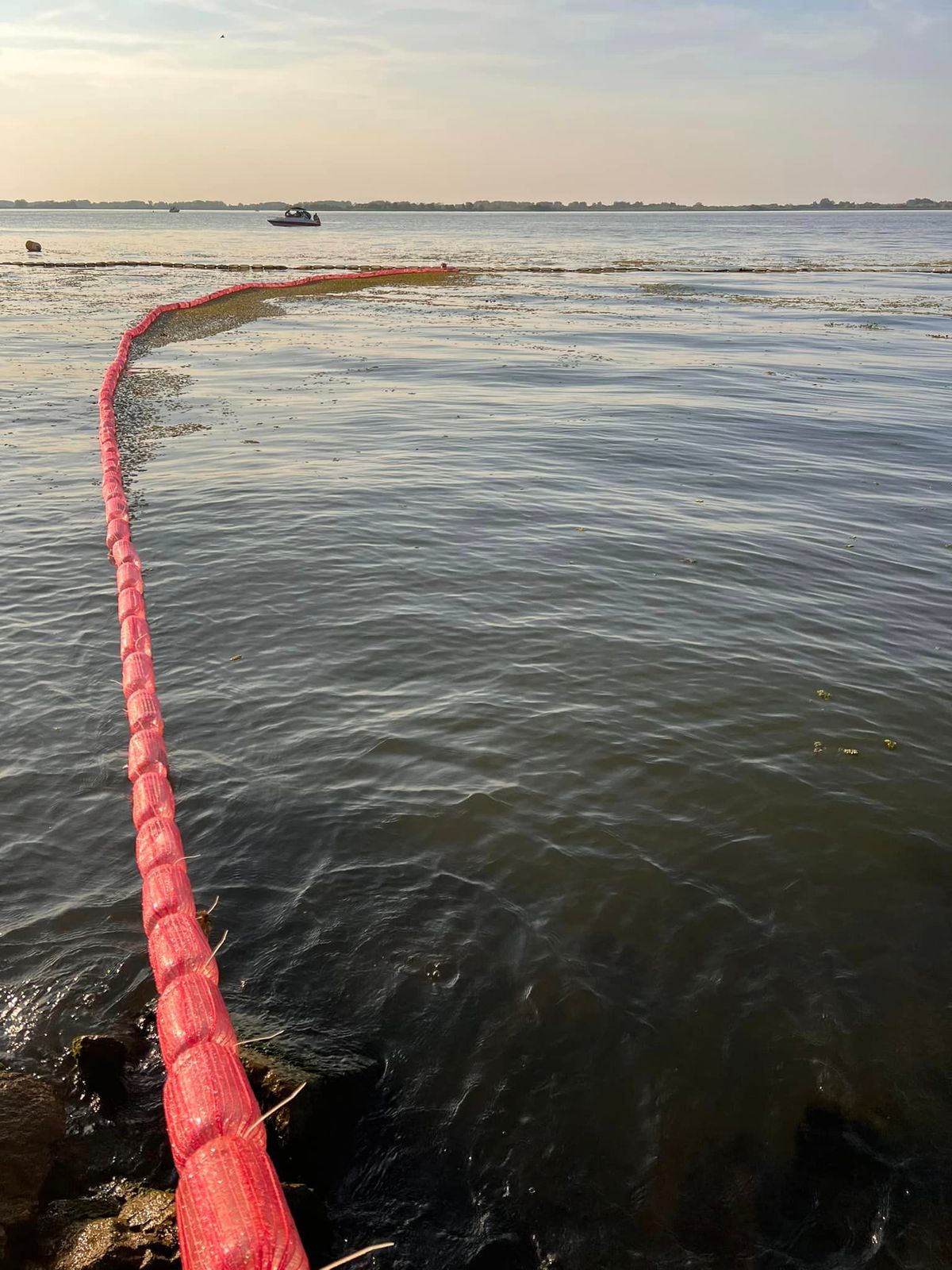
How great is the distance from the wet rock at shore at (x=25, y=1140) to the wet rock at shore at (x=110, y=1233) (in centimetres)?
17

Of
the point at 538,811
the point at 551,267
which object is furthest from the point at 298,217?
the point at 538,811

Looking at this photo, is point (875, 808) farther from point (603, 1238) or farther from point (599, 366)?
point (599, 366)

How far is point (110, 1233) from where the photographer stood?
4941mm

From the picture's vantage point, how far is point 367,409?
27.0m

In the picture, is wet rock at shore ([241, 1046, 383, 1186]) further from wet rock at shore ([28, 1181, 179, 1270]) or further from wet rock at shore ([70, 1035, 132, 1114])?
wet rock at shore ([70, 1035, 132, 1114])

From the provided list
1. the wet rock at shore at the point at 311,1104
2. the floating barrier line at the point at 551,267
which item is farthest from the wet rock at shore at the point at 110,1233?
the floating barrier line at the point at 551,267

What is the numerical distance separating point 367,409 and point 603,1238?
2429 centimetres

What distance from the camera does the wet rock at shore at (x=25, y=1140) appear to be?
5082 mm

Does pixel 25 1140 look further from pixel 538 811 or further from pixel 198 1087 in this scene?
pixel 538 811

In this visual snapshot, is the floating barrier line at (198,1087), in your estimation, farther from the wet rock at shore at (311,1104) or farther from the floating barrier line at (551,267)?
the floating barrier line at (551,267)

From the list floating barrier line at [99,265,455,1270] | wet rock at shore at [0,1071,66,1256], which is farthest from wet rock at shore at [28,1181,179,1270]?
floating barrier line at [99,265,455,1270]

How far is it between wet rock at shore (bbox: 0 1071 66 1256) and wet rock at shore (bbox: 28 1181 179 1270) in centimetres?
17

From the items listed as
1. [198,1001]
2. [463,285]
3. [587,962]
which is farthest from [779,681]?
[463,285]

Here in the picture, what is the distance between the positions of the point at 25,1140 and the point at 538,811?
17.4 ft
